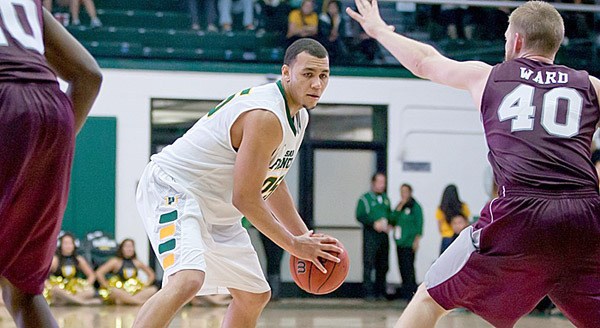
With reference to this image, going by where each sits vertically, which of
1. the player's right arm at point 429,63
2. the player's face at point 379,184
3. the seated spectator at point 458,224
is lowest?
the seated spectator at point 458,224

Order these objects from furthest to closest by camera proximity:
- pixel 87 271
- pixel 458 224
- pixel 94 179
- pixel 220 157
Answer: pixel 94 179, pixel 458 224, pixel 87 271, pixel 220 157

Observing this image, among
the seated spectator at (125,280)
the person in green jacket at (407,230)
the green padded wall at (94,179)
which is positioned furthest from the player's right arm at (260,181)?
the green padded wall at (94,179)

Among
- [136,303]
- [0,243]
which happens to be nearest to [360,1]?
[0,243]

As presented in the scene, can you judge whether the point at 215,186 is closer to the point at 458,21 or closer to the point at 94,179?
the point at 94,179

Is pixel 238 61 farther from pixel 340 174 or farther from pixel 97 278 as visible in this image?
pixel 97 278

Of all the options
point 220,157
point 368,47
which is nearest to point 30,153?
point 220,157

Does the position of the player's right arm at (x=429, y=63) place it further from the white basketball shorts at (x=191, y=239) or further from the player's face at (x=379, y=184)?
the player's face at (x=379, y=184)

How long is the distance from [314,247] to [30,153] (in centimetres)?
211

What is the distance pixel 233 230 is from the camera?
4.93m

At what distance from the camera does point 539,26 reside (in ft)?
13.0

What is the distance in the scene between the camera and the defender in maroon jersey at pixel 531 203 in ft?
12.1

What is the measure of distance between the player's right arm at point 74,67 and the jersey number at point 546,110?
5.36ft

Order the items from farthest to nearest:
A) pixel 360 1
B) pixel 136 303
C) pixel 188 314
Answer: pixel 136 303
pixel 188 314
pixel 360 1

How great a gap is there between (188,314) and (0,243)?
802cm
